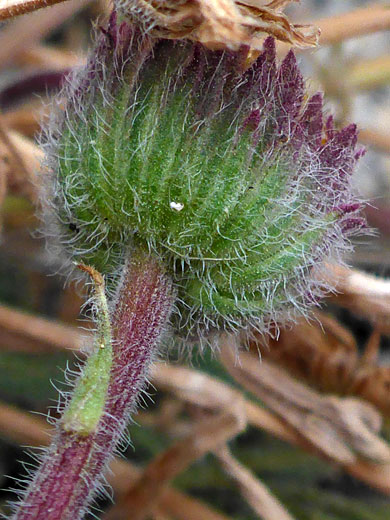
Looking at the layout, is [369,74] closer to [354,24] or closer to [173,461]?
[354,24]

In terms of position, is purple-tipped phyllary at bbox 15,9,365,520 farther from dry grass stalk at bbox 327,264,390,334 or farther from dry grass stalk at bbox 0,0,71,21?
dry grass stalk at bbox 327,264,390,334

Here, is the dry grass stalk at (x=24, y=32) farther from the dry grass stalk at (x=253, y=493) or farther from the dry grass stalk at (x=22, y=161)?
the dry grass stalk at (x=253, y=493)

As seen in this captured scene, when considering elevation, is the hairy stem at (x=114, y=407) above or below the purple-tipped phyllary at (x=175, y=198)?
below

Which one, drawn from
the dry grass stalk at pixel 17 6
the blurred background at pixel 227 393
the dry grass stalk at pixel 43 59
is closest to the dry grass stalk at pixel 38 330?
the blurred background at pixel 227 393

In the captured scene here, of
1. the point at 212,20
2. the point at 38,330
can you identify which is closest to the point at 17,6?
the point at 212,20

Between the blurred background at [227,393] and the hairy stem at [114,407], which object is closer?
the hairy stem at [114,407]

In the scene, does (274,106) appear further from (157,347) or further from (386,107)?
(386,107)
